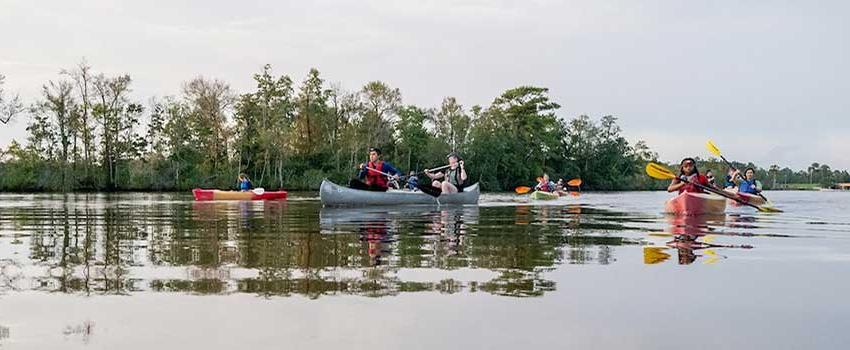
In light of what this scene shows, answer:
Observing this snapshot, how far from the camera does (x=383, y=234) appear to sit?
10398 mm

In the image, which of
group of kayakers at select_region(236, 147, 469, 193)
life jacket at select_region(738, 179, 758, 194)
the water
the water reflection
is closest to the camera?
the water

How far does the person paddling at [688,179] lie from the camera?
17406 millimetres

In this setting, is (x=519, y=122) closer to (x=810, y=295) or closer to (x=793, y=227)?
(x=793, y=227)

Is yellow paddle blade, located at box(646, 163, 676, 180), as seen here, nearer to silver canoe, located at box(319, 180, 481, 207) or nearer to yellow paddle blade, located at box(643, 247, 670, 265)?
silver canoe, located at box(319, 180, 481, 207)

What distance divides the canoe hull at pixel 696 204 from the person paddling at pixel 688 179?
10.3 inches

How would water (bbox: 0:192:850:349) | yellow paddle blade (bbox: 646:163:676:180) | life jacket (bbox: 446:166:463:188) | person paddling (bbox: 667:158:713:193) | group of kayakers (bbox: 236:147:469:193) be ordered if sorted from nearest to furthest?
water (bbox: 0:192:850:349), person paddling (bbox: 667:158:713:193), yellow paddle blade (bbox: 646:163:676:180), group of kayakers (bbox: 236:147:469:193), life jacket (bbox: 446:166:463:188)

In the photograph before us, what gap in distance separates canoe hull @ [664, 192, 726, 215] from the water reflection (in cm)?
552

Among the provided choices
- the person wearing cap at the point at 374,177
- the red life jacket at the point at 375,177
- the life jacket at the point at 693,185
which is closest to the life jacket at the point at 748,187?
the life jacket at the point at 693,185

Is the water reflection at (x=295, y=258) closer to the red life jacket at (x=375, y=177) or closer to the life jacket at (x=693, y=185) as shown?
the life jacket at (x=693, y=185)

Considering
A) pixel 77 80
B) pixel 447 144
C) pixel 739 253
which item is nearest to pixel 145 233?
pixel 739 253

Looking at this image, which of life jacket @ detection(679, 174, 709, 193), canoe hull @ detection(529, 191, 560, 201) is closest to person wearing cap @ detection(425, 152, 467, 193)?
life jacket @ detection(679, 174, 709, 193)

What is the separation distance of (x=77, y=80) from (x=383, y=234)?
1948 inches

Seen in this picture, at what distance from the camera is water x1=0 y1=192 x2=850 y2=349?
3787mm

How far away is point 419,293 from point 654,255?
353 cm
